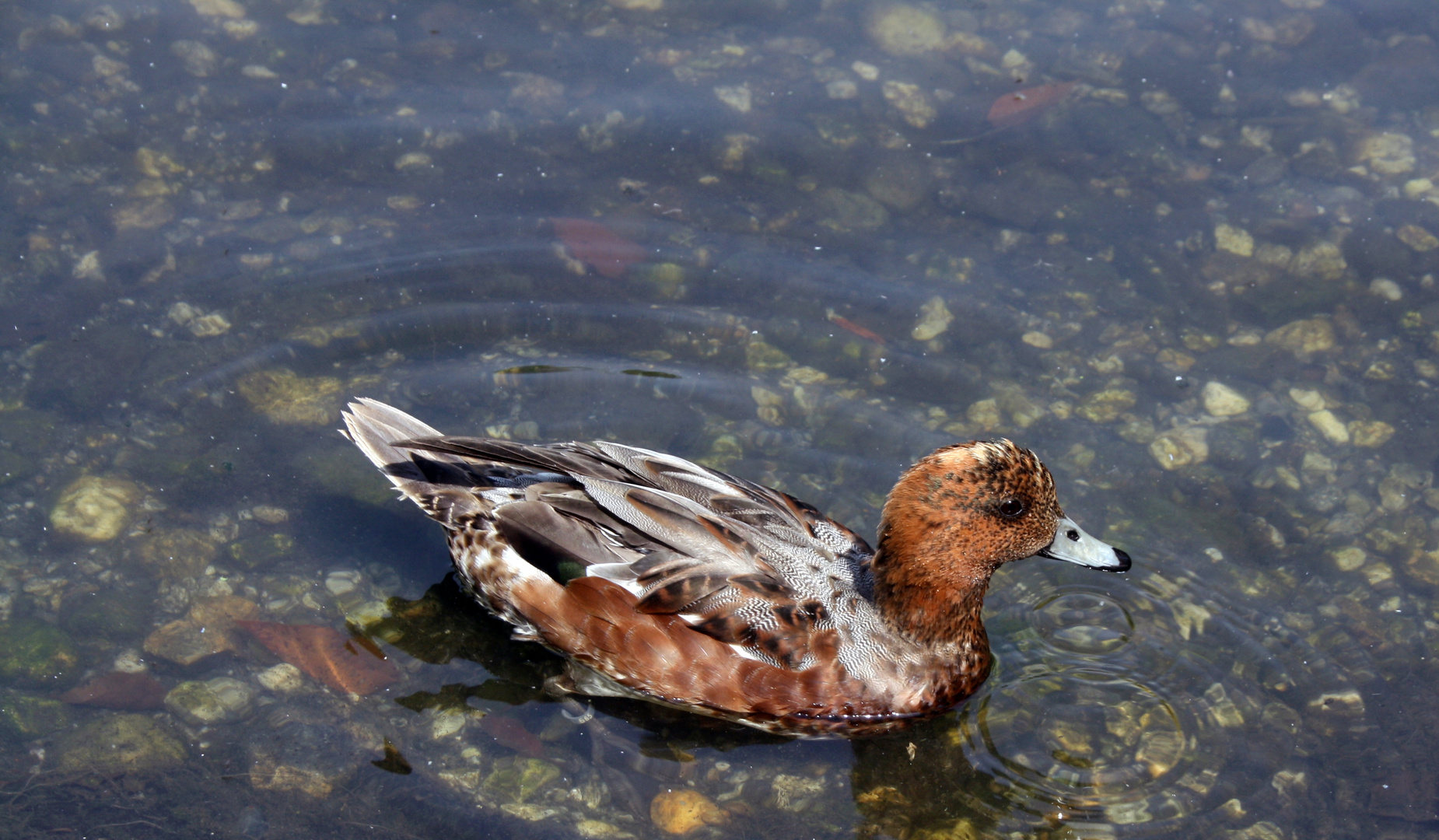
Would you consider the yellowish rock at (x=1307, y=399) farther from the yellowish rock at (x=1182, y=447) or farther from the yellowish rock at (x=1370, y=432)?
A: the yellowish rock at (x=1182, y=447)

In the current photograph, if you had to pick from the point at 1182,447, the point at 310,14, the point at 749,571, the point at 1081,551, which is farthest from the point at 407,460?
the point at 310,14

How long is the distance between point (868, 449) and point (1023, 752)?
2256 millimetres

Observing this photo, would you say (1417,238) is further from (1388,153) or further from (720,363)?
(720,363)

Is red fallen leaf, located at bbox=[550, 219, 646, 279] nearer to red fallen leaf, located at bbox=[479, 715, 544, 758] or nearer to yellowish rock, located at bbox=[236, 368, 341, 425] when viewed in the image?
yellowish rock, located at bbox=[236, 368, 341, 425]

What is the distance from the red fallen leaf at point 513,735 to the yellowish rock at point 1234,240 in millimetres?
6321

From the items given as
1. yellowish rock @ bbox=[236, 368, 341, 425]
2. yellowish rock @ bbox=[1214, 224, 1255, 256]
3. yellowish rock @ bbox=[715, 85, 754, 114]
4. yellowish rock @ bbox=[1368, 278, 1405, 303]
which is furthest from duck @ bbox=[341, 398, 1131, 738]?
yellowish rock @ bbox=[715, 85, 754, 114]

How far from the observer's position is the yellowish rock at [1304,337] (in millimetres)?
8195

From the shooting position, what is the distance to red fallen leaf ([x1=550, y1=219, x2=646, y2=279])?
8422 mm

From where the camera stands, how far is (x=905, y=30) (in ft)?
33.7

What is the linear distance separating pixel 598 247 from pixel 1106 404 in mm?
3838

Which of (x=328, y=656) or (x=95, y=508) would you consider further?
(x=95, y=508)

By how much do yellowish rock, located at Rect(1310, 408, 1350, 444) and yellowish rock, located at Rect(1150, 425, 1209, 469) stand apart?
78cm

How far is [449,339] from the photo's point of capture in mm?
7996

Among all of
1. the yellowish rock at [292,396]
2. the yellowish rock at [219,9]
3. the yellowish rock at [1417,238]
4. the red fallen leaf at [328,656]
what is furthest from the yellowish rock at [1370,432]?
the yellowish rock at [219,9]
